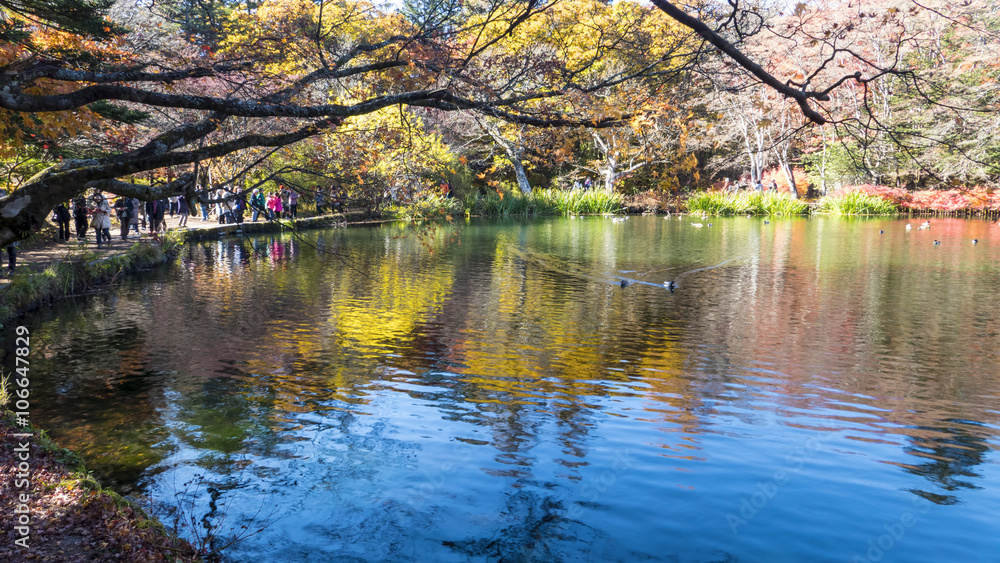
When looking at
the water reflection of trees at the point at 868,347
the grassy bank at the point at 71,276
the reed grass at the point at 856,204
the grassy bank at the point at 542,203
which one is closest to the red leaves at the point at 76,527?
the water reflection of trees at the point at 868,347

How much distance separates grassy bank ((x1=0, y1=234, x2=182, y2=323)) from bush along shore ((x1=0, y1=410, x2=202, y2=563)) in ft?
24.6

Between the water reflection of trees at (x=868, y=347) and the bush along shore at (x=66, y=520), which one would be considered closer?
the bush along shore at (x=66, y=520)

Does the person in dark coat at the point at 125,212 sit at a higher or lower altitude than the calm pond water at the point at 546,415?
higher

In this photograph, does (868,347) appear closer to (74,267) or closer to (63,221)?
(74,267)

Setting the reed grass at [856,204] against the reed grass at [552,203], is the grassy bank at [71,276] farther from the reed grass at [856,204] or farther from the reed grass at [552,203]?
the reed grass at [856,204]

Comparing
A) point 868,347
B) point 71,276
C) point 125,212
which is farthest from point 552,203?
point 868,347

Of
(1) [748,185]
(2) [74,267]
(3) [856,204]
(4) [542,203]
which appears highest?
(1) [748,185]

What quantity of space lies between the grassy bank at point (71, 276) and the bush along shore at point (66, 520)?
7496 millimetres

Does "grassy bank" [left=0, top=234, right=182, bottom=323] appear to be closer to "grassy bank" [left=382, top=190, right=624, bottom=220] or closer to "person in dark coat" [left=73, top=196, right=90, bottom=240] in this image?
"person in dark coat" [left=73, top=196, right=90, bottom=240]

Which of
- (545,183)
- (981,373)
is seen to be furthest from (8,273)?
(545,183)

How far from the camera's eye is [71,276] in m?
12.9

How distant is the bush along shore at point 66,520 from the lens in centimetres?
338

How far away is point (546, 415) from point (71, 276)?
10424 mm

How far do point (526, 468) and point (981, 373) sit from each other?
5846 millimetres
